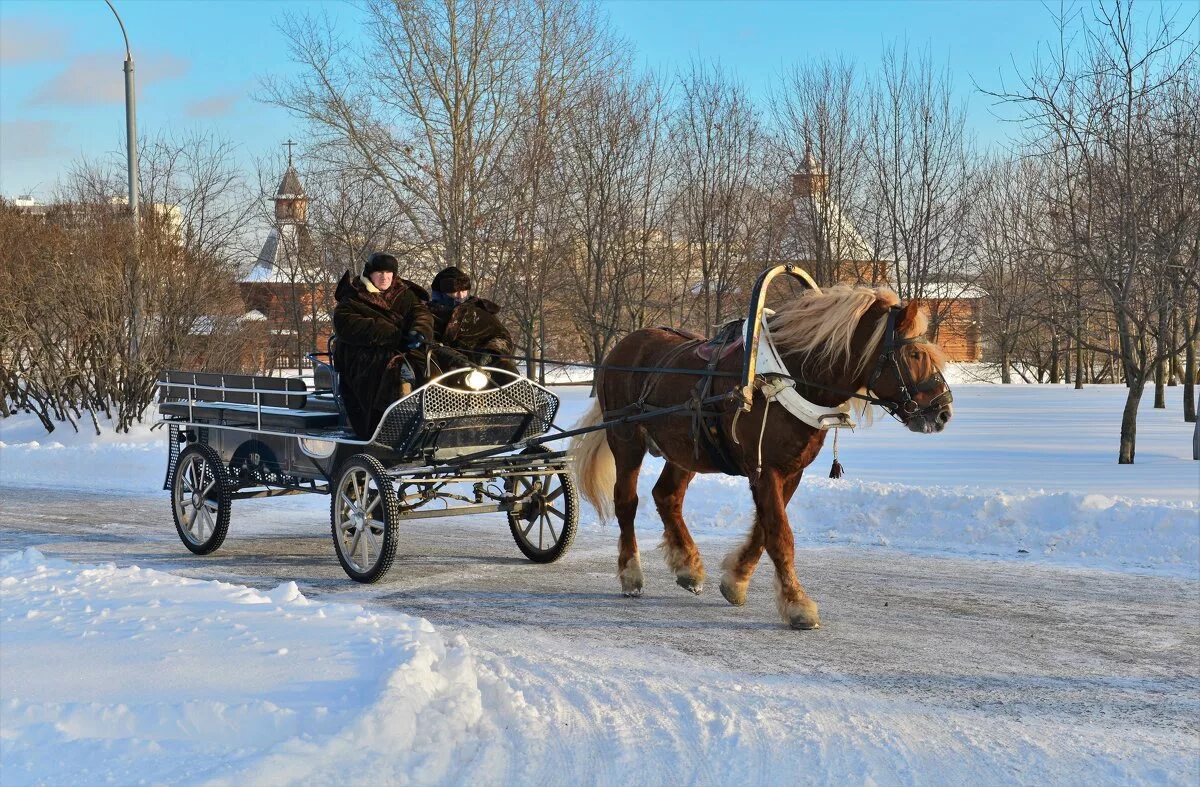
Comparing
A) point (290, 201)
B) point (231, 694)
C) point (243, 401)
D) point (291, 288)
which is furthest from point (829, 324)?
point (291, 288)

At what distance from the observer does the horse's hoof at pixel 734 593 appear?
6.75 metres

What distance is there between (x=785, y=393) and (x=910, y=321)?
0.77 m

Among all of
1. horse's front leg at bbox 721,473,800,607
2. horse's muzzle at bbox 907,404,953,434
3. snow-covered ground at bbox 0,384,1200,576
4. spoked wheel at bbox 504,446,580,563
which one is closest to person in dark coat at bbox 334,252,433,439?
spoked wheel at bbox 504,446,580,563

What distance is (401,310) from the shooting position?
26.8 feet

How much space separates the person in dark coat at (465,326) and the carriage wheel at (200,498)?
78.8 inches

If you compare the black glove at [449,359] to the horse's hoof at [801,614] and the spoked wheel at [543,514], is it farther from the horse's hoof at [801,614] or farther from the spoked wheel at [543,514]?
the horse's hoof at [801,614]

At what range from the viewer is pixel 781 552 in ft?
20.5

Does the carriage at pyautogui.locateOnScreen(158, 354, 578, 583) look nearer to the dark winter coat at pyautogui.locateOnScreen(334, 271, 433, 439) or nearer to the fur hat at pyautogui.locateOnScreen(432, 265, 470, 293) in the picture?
the dark winter coat at pyautogui.locateOnScreen(334, 271, 433, 439)

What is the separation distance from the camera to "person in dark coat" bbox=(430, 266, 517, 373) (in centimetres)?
838

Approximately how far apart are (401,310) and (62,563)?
280 centimetres

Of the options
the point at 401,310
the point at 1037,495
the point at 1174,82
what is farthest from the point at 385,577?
the point at 1174,82

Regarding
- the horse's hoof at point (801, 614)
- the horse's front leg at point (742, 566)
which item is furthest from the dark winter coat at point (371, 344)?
the horse's hoof at point (801, 614)

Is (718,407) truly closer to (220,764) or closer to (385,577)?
(385,577)

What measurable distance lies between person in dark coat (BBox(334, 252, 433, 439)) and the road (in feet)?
3.98
